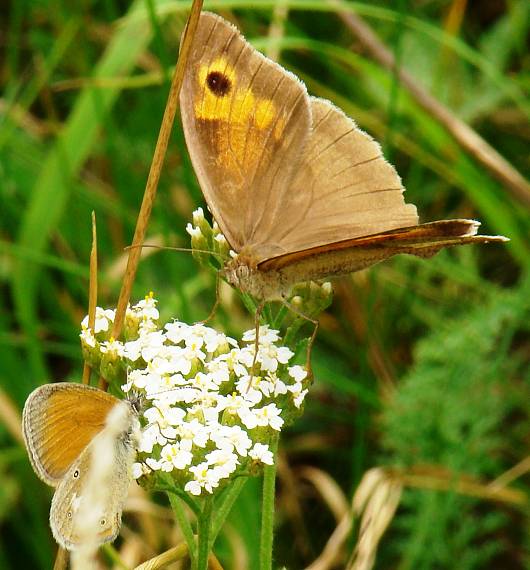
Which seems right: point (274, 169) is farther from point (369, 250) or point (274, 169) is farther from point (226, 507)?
point (226, 507)

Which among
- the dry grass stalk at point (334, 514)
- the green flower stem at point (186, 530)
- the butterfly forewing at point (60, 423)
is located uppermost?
the butterfly forewing at point (60, 423)

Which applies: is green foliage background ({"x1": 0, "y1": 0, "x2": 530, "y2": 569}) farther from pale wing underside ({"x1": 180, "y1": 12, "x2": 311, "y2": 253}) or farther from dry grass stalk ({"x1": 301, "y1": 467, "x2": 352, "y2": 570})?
pale wing underside ({"x1": 180, "y1": 12, "x2": 311, "y2": 253})

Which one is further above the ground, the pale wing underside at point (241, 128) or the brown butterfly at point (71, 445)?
the pale wing underside at point (241, 128)

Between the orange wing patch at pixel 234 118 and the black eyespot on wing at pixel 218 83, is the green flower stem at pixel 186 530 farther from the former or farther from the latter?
the black eyespot on wing at pixel 218 83

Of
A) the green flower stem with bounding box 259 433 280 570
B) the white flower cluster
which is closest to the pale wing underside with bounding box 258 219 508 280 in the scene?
the white flower cluster

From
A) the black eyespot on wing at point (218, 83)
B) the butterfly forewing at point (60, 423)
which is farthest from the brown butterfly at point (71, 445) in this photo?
the black eyespot on wing at point (218, 83)

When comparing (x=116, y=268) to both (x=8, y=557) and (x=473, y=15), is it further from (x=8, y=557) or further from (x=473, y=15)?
(x=473, y=15)
